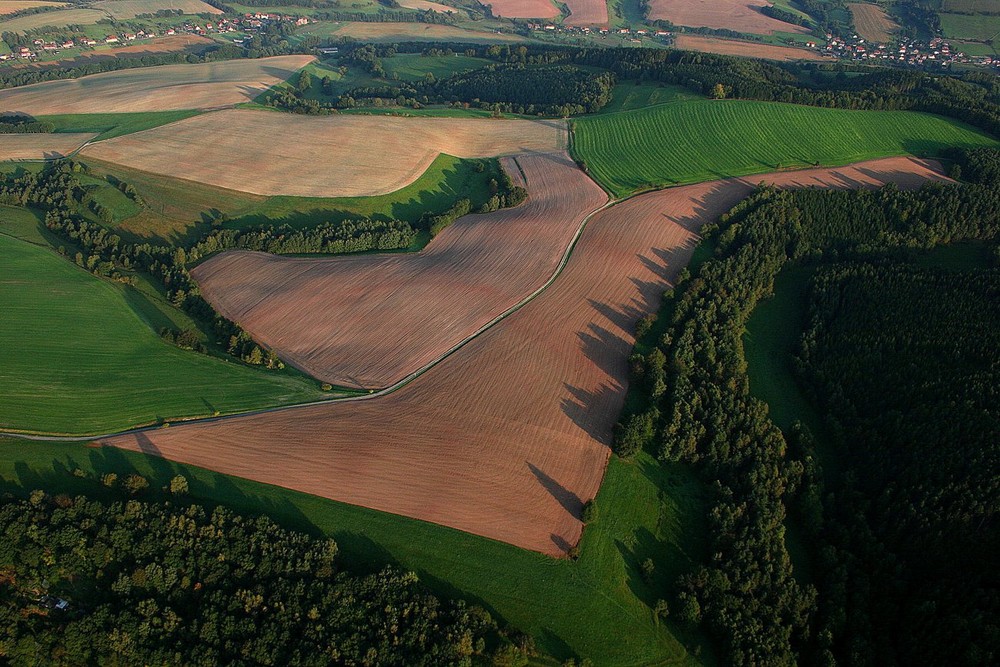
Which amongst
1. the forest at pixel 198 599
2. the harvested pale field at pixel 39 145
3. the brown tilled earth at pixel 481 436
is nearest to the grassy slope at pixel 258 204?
the harvested pale field at pixel 39 145

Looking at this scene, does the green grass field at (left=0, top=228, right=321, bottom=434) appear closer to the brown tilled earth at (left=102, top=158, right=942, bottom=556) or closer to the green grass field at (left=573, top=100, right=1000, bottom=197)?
the brown tilled earth at (left=102, top=158, right=942, bottom=556)

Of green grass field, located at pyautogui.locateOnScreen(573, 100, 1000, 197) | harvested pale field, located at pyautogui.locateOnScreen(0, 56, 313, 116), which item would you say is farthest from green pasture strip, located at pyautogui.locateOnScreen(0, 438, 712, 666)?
harvested pale field, located at pyautogui.locateOnScreen(0, 56, 313, 116)

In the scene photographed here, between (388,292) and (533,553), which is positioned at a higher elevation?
(388,292)

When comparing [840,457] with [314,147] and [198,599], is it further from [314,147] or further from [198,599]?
[314,147]

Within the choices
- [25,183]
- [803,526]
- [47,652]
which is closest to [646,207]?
[803,526]

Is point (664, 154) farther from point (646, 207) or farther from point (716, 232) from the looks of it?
point (716, 232)

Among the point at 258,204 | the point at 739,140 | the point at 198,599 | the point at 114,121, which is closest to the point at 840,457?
the point at 198,599
